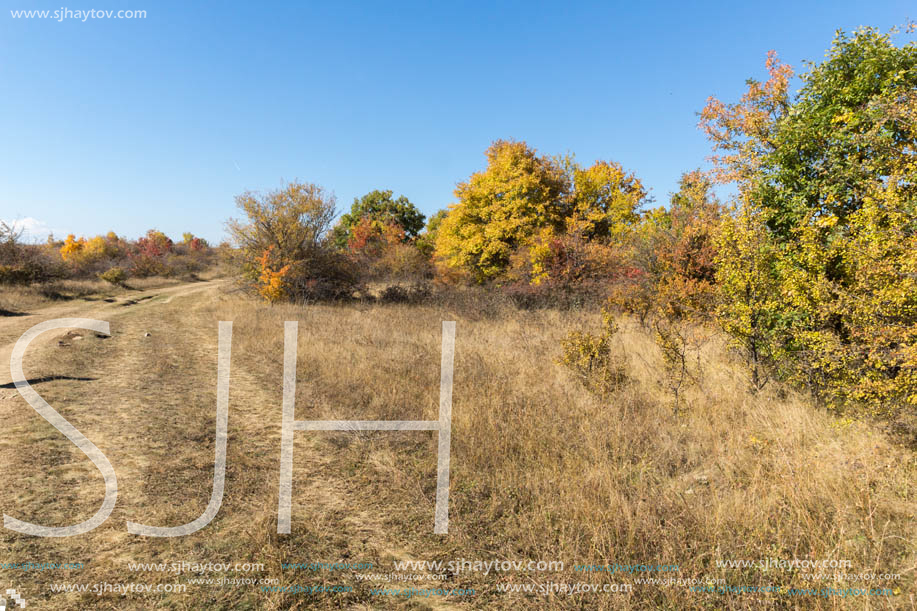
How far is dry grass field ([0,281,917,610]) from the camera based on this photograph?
3.06 meters

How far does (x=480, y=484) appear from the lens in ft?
14.6

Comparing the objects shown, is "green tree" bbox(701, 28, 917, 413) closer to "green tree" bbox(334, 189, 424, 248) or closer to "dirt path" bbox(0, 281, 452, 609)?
"dirt path" bbox(0, 281, 452, 609)

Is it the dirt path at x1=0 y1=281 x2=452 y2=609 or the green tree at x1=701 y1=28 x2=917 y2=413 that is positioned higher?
the green tree at x1=701 y1=28 x2=917 y2=413

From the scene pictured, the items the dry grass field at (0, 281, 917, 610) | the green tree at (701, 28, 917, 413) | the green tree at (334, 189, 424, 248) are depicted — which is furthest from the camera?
the green tree at (334, 189, 424, 248)

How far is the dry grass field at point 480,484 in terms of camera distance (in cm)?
306

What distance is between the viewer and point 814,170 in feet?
21.5

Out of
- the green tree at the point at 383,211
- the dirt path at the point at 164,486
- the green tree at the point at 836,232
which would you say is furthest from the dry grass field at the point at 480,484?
the green tree at the point at 383,211

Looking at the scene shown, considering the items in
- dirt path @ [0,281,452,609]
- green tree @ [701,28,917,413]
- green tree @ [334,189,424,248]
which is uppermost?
green tree @ [334,189,424,248]

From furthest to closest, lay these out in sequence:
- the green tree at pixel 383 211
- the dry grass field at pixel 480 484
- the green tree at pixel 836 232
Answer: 1. the green tree at pixel 383 211
2. the green tree at pixel 836 232
3. the dry grass field at pixel 480 484

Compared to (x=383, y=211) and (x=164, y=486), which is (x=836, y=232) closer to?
(x=164, y=486)

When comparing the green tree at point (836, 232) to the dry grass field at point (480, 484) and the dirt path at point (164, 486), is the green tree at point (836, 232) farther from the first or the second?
the dirt path at point (164, 486)

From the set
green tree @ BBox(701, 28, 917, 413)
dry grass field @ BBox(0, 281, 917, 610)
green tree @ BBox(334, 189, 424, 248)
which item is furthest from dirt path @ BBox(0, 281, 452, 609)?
green tree @ BBox(334, 189, 424, 248)

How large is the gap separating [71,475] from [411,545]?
4.07 metres

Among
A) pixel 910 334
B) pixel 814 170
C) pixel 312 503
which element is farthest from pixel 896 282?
pixel 312 503
